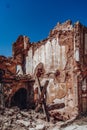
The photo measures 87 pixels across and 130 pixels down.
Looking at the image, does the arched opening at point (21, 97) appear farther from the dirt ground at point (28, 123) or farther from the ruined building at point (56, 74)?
the dirt ground at point (28, 123)

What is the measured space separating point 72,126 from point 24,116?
131 inches

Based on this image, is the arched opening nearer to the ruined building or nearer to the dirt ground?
the ruined building

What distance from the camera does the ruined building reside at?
45.2ft

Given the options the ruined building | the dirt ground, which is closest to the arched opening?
Answer: the ruined building

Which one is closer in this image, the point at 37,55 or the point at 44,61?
the point at 44,61

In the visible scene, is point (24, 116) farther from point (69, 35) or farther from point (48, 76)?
point (69, 35)

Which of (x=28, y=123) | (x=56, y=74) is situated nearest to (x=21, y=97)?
(x=56, y=74)

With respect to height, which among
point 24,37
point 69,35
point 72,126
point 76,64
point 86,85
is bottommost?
point 72,126

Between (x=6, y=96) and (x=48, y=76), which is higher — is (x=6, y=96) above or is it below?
below

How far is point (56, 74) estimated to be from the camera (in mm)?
15023

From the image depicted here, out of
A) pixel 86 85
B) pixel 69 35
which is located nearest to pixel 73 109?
pixel 86 85

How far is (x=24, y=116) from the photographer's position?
520 inches

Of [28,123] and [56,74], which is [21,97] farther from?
[28,123]

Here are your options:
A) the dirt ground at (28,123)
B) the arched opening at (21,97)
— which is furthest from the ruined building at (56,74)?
the dirt ground at (28,123)
